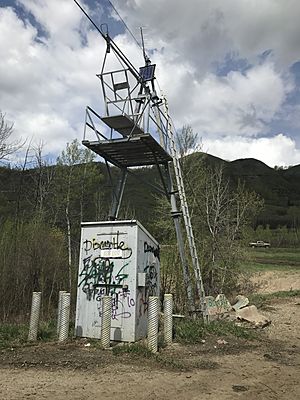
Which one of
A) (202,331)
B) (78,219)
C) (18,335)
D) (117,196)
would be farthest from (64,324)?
(78,219)

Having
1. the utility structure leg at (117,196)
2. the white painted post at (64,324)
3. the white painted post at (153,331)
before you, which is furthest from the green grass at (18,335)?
the utility structure leg at (117,196)

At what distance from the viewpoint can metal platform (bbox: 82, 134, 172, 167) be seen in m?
10.6

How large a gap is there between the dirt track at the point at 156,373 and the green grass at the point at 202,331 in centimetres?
41

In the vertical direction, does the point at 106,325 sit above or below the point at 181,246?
below

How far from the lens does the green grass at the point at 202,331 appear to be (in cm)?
955

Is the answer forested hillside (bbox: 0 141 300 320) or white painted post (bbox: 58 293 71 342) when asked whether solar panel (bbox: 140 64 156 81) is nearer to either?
forested hillside (bbox: 0 141 300 320)

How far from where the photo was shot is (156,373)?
6.98 m

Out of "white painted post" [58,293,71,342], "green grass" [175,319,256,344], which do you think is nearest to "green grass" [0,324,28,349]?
"white painted post" [58,293,71,342]

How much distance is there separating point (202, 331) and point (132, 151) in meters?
4.97

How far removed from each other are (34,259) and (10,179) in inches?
378

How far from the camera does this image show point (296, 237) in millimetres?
69688

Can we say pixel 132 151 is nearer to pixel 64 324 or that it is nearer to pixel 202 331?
pixel 64 324

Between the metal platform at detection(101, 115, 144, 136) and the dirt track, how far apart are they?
524cm

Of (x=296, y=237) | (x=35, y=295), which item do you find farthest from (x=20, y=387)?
(x=296, y=237)
